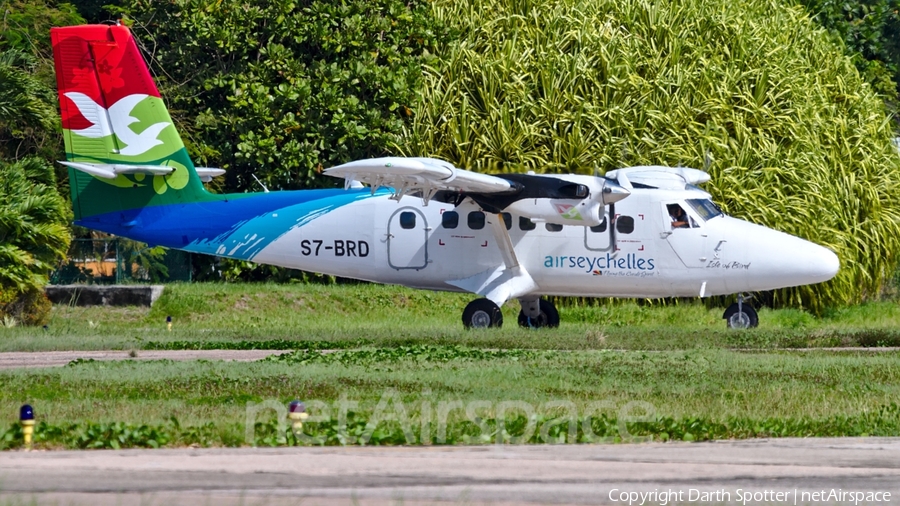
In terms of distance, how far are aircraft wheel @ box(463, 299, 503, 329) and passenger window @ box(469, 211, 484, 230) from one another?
4.27 ft

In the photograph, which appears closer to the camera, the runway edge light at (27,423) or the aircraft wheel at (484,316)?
the runway edge light at (27,423)

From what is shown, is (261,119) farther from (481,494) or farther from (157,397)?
(481,494)

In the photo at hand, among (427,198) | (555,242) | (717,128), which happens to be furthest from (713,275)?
(717,128)

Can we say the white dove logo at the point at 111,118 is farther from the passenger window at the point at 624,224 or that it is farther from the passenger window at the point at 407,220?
the passenger window at the point at 624,224

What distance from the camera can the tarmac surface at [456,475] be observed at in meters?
7.00

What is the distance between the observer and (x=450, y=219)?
2186 cm

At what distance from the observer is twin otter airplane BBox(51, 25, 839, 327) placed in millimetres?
21297

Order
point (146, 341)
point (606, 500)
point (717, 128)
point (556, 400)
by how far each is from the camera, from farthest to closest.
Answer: point (717, 128) → point (146, 341) → point (556, 400) → point (606, 500)

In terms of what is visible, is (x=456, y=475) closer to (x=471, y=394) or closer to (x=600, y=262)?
(x=471, y=394)

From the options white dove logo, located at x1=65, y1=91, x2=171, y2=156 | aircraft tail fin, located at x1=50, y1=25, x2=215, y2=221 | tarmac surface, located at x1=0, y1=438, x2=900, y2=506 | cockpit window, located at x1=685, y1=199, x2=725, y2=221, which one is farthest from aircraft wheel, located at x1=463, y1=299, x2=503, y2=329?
tarmac surface, located at x1=0, y1=438, x2=900, y2=506

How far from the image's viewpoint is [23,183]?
73.4 feet

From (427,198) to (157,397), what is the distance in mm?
8737

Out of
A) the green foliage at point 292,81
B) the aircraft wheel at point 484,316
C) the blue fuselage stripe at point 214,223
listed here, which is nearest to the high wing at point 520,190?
the aircraft wheel at point 484,316

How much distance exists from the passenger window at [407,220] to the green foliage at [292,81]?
256 inches
